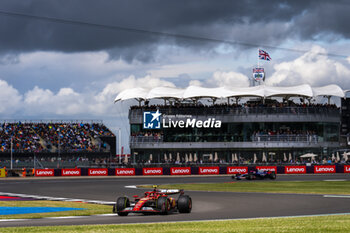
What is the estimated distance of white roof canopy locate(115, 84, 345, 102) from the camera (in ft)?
262

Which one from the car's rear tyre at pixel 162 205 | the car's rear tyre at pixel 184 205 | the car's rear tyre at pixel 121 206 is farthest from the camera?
the car's rear tyre at pixel 184 205

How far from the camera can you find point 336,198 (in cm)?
2811

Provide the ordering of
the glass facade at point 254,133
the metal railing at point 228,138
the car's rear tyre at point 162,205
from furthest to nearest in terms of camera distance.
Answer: the glass facade at point 254,133
the metal railing at point 228,138
the car's rear tyre at point 162,205

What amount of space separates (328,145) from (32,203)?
59844mm

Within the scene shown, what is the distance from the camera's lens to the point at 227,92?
82000mm

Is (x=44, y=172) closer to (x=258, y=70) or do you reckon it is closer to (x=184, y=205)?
(x=258, y=70)

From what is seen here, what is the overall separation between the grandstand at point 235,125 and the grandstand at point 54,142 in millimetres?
6678

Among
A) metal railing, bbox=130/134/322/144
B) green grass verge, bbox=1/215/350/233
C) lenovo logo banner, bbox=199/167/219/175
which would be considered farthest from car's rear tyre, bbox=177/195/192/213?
metal railing, bbox=130/134/322/144

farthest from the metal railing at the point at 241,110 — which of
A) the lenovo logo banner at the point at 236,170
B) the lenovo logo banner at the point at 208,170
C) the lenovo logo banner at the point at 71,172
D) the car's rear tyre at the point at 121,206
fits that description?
the car's rear tyre at the point at 121,206

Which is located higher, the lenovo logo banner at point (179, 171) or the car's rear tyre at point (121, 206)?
the lenovo logo banner at point (179, 171)

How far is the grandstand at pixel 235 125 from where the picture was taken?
258ft

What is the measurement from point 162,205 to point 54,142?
65.3 metres

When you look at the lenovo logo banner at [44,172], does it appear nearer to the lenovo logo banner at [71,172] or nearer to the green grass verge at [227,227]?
the lenovo logo banner at [71,172]

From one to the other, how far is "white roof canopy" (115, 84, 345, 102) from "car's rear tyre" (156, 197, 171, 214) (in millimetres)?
61024
